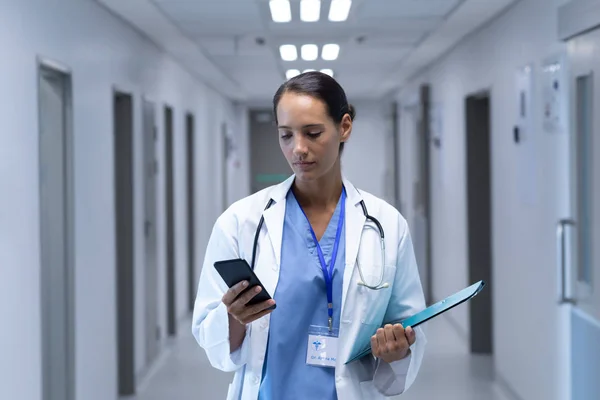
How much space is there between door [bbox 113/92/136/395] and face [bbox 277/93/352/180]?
411 centimetres

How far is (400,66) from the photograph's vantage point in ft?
29.7

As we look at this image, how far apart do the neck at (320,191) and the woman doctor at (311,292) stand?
7cm

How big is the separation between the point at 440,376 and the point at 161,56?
349cm

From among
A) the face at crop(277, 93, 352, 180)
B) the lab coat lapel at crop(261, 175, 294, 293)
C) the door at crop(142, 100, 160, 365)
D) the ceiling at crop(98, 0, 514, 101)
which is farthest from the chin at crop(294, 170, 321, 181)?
the door at crop(142, 100, 160, 365)

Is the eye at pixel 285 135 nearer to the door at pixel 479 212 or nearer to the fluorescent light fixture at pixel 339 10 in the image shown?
the fluorescent light fixture at pixel 339 10

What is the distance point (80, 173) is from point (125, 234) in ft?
4.66

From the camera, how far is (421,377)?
238 inches

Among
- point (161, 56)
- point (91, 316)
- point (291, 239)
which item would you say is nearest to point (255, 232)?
point (291, 239)

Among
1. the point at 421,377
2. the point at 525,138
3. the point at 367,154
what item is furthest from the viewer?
the point at 367,154

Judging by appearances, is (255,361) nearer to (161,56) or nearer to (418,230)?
(161,56)

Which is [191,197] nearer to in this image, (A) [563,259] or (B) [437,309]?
(A) [563,259]

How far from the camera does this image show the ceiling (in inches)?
206

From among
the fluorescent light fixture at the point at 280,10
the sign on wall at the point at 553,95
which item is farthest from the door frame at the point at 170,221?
the sign on wall at the point at 553,95

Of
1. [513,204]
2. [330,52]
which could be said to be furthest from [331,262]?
[330,52]
